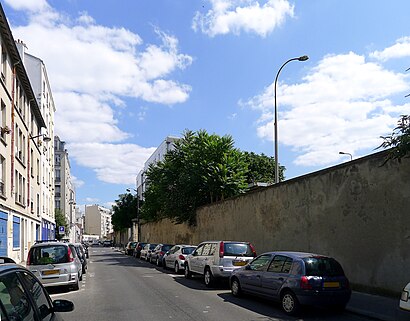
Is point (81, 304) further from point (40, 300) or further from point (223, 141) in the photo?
point (223, 141)

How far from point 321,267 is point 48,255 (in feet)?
29.8

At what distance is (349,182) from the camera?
14023 millimetres

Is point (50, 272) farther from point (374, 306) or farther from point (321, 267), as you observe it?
point (374, 306)

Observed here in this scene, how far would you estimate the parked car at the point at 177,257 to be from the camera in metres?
22.1

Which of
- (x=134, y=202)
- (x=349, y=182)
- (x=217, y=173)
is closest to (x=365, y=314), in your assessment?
(x=349, y=182)

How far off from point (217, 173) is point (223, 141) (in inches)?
90.2

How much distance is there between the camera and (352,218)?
542 inches

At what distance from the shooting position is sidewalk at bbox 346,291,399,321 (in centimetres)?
975

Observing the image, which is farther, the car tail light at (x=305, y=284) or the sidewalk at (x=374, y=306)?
the car tail light at (x=305, y=284)

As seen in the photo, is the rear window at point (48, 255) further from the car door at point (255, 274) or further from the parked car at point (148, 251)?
the parked car at point (148, 251)

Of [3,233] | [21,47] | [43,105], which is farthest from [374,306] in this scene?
[43,105]

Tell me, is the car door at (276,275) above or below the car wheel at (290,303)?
above

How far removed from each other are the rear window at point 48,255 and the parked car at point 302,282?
6.99 meters

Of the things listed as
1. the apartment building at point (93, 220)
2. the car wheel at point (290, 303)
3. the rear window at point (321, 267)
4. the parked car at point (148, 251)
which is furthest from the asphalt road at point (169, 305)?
the apartment building at point (93, 220)
